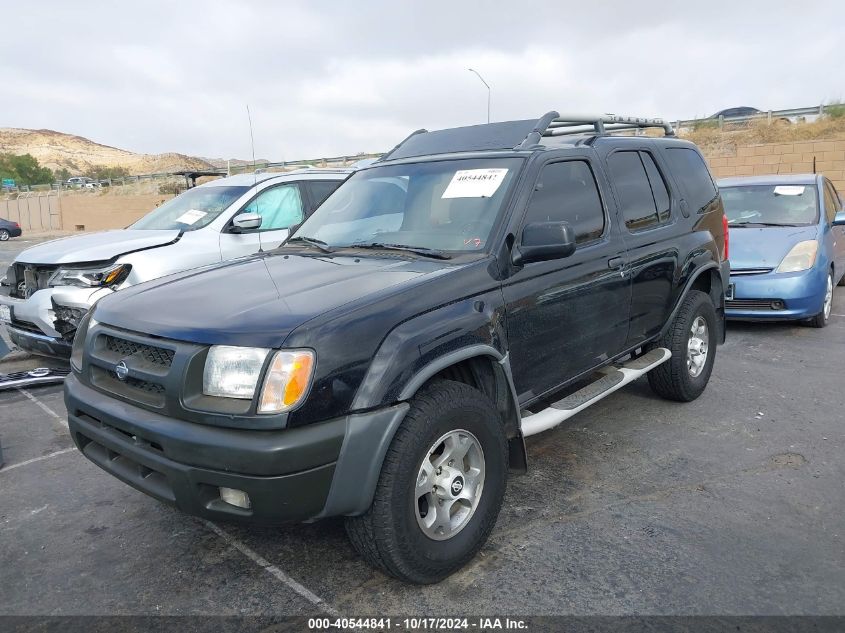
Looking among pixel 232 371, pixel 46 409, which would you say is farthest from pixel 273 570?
pixel 46 409

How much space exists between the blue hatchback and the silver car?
4497 mm

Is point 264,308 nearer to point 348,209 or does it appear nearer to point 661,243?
point 348,209

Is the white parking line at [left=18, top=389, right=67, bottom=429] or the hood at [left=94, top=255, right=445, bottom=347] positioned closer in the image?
the hood at [left=94, top=255, right=445, bottom=347]

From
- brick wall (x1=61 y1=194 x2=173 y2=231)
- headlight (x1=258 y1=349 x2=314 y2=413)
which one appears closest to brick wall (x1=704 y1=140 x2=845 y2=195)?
headlight (x1=258 y1=349 x2=314 y2=413)

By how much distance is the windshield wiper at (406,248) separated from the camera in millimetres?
3151

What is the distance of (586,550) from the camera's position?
2.96 meters

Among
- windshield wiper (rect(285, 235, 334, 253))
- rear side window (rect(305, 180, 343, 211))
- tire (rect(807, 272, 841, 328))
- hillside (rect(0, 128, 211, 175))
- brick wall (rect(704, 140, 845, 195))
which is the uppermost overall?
hillside (rect(0, 128, 211, 175))

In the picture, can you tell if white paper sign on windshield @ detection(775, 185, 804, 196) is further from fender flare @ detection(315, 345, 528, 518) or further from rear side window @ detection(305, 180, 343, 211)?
fender flare @ detection(315, 345, 528, 518)

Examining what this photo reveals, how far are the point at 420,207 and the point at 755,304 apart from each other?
4889 mm

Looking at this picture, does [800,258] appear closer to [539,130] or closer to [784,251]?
[784,251]

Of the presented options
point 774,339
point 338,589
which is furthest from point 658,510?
point 774,339

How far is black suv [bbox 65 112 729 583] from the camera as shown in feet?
7.55

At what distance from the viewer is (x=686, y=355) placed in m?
4.64

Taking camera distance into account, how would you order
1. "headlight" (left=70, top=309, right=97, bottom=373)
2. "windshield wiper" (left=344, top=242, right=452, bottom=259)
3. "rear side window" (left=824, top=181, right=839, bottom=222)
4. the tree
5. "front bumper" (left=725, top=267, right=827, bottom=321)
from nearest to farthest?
"headlight" (left=70, top=309, right=97, bottom=373) → "windshield wiper" (left=344, top=242, right=452, bottom=259) → "front bumper" (left=725, top=267, right=827, bottom=321) → "rear side window" (left=824, top=181, right=839, bottom=222) → the tree
